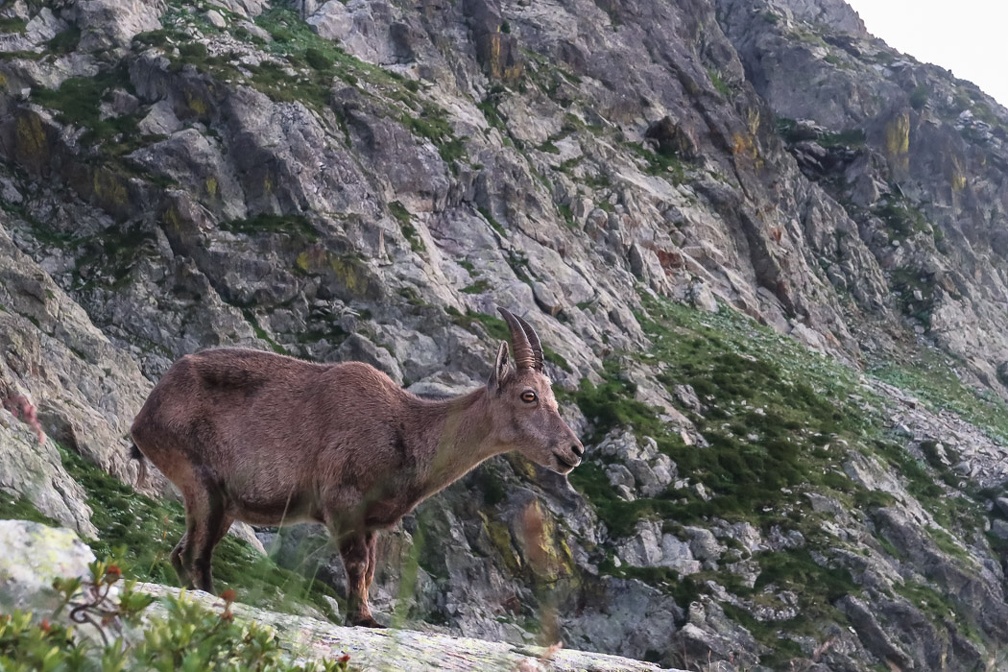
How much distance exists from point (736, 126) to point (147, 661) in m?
88.5

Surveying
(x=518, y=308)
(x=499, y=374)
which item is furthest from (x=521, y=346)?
(x=518, y=308)

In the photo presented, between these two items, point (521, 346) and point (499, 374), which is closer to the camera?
point (499, 374)

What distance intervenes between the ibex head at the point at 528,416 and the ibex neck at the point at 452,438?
0.20m

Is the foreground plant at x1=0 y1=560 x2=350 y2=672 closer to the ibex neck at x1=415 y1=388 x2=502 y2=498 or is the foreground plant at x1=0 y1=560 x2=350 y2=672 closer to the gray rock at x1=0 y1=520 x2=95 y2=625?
the gray rock at x1=0 y1=520 x2=95 y2=625

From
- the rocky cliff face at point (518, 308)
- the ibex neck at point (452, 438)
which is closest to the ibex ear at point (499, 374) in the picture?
the ibex neck at point (452, 438)

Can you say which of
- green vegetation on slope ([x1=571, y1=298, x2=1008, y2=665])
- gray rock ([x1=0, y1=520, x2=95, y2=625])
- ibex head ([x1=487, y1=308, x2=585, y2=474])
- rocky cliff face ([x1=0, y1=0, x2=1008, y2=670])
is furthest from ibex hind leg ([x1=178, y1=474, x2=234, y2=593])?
green vegetation on slope ([x1=571, y1=298, x2=1008, y2=665])

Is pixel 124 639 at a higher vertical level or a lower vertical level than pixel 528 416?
higher

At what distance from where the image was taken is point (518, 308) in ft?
158

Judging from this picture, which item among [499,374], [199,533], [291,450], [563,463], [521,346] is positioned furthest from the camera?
[521,346]

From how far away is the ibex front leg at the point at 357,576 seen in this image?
10.2m

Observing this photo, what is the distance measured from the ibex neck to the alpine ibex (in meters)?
0.02

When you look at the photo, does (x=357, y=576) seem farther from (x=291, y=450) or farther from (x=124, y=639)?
(x=124, y=639)

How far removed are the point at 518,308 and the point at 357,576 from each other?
3814cm

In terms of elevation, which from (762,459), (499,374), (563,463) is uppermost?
(499,374)
